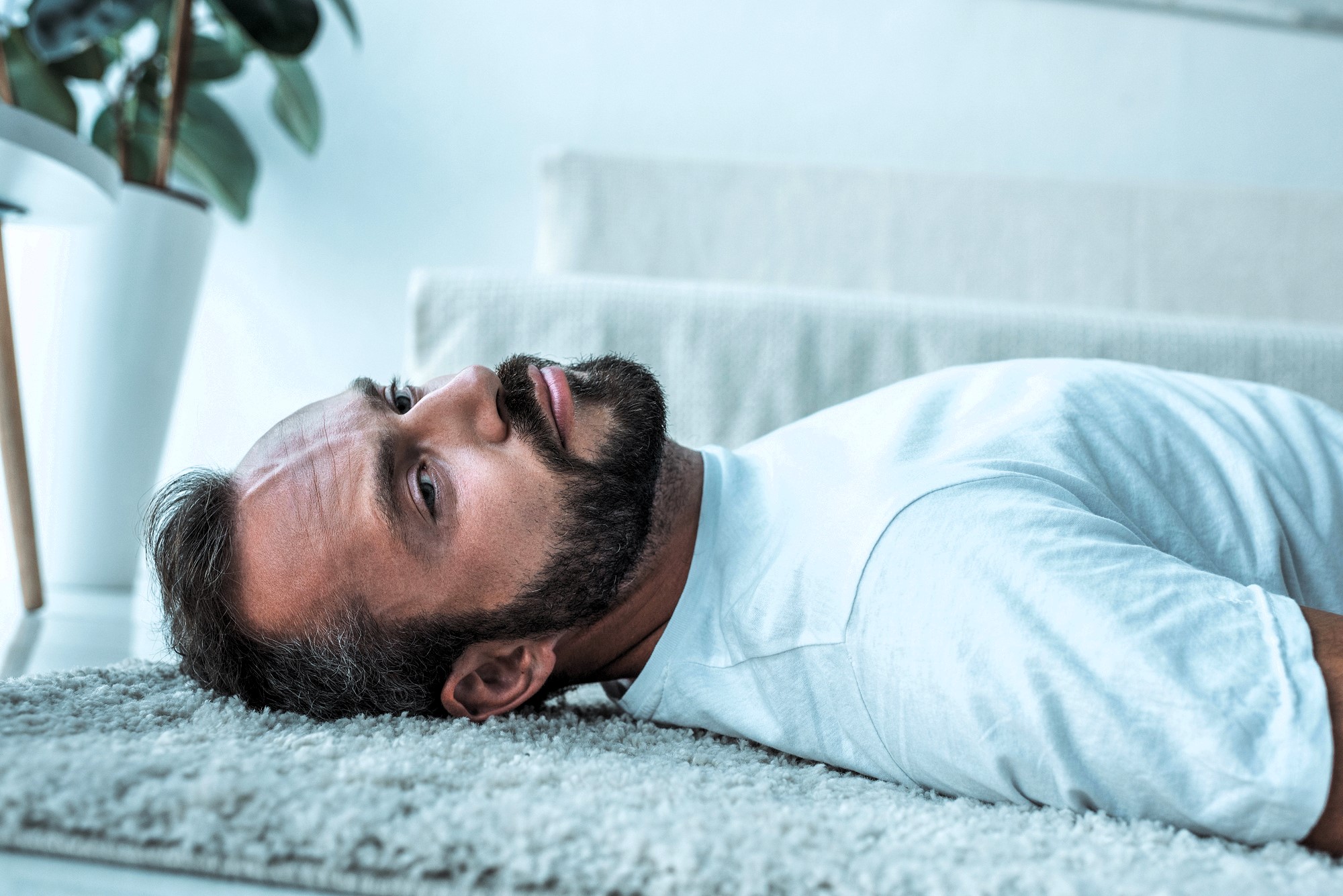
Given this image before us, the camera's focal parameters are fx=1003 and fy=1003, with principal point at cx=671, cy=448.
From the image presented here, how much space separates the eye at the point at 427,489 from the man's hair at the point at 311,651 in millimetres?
100

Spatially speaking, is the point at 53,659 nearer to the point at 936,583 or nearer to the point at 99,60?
the point at 936,583

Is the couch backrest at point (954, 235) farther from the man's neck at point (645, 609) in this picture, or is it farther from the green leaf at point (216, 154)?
the man's neck at point (645, 609)

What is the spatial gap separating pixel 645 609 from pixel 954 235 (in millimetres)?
1423

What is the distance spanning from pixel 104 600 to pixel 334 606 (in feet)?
3.65

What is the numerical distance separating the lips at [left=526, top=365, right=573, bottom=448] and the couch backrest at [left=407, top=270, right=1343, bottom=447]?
51 cm

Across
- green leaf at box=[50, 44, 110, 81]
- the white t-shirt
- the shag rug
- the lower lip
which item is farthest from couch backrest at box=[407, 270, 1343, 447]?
green leaf at box=[50, 44, 110, 81]

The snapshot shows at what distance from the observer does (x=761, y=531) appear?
0.88 m

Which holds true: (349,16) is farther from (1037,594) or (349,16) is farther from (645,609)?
(1037,594)

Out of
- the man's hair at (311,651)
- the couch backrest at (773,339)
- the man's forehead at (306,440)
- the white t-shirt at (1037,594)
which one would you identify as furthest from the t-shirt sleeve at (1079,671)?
the couch backrest at (773,339)

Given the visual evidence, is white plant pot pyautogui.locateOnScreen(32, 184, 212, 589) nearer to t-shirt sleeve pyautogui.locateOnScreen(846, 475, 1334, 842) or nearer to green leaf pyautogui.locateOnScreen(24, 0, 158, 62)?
green leaf pyautogui.locateOnScreen(24, 0, 158, 62)

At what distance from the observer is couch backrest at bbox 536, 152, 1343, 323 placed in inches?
81.0

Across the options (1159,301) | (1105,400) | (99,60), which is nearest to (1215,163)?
(1159,301)

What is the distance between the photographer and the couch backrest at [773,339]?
1483mm

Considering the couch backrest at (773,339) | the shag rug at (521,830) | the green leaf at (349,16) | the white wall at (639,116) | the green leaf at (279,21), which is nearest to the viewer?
the shag rug at (521,830)
